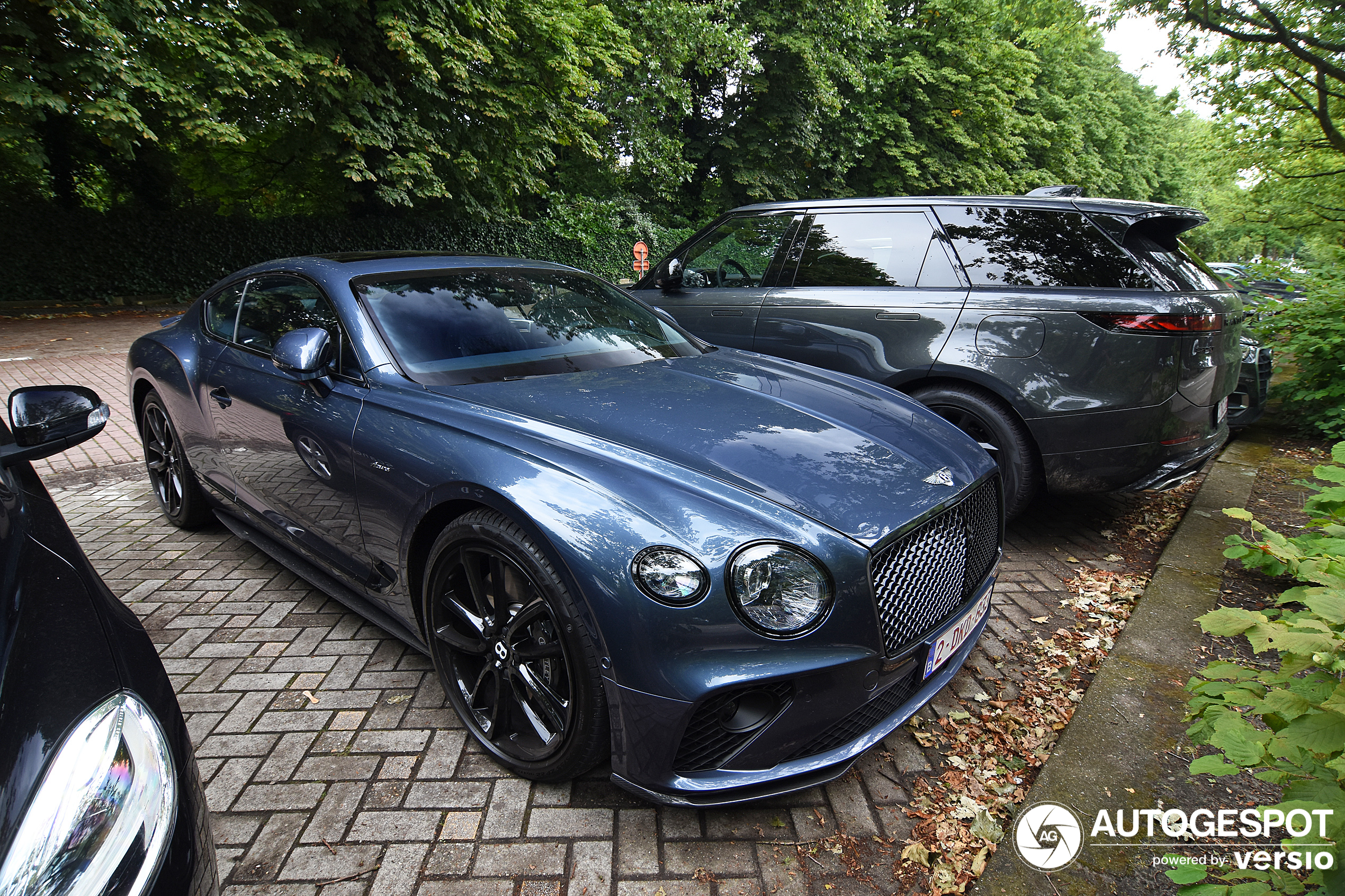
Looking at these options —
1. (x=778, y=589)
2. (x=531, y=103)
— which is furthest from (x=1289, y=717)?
(x=531, y=103)

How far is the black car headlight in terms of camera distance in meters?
1.00

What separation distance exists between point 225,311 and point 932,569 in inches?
142

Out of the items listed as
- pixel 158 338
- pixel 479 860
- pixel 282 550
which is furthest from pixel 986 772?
pixel 158 338

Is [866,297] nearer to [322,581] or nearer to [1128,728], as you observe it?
[1128,728]

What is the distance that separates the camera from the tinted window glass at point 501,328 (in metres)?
2.78

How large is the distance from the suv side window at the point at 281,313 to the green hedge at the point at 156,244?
31.1ft

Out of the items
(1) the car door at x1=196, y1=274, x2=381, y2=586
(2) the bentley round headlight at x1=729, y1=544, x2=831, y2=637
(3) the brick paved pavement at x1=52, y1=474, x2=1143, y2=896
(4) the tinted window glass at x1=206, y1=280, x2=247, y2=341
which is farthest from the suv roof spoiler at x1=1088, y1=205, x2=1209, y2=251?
(4) the tinted window glass at x1=206, y1=280, x2=247, y2=341

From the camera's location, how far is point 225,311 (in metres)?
3.80

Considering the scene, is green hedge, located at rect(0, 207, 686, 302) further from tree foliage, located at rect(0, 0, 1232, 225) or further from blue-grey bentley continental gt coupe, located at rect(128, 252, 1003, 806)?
blue-grey bentley continental gt coupe, located at rect(128, 252, 1003, 806)

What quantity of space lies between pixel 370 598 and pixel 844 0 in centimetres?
2329

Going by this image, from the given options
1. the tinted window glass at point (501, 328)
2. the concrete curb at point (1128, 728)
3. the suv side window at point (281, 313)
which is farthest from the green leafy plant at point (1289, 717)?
the suv side window at point (281, 313)

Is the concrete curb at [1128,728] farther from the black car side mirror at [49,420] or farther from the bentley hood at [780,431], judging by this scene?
the black car side mirror at [49,420]

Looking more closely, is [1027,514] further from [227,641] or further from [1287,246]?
[1287,246]

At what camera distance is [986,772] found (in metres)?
2.33
